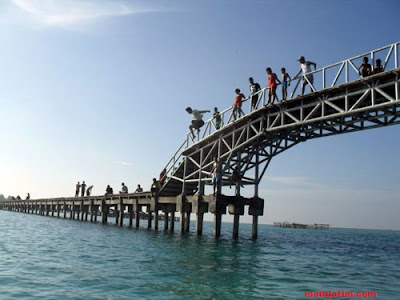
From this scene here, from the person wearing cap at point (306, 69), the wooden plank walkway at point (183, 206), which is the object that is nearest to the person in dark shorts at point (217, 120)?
the wooden plank walkway at point (183, 206)

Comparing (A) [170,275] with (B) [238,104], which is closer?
(A) [170,275]

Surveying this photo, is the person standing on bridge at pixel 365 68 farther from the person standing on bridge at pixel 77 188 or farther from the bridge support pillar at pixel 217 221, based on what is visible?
the person standing on bridge at pixel 77 188

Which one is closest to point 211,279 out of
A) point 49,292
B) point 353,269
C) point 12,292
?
point 49,292

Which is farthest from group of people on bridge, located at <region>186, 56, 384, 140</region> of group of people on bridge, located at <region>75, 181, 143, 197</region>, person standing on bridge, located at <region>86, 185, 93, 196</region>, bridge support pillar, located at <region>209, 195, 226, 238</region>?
person standing on bridge, located at <region>86, 185, 93, 196</region>

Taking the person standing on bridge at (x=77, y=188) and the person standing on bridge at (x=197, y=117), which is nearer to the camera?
the person standing on bridge at (x=197, y=117)

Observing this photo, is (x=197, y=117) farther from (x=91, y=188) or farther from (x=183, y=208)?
(x=91, y=188)

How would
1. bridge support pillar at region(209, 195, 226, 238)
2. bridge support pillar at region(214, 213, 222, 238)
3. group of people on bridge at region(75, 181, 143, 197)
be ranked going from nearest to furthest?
bridge support pillar at region(209, 195, 226, 238) → bridge support pillar at region(214, 213, 222, 238) → group of people on bridge at region(75, 181, 143, 197)

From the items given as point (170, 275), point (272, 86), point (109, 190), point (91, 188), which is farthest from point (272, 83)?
point (91, 188)

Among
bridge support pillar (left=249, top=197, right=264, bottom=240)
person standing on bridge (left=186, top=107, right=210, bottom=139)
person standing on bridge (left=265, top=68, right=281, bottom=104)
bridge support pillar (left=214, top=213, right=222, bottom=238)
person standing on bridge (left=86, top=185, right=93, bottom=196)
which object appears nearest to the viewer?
person standing on bridge (left=265, top=68, right=281, bottom=104)

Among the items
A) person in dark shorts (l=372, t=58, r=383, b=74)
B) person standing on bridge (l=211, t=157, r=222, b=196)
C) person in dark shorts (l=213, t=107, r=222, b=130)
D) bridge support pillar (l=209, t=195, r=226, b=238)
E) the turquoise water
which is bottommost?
the turquoise water

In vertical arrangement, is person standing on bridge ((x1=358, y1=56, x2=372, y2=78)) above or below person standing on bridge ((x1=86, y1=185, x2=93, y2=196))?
above

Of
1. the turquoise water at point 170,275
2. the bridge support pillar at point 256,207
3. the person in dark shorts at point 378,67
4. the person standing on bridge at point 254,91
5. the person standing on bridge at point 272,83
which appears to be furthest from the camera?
the bridge support pillar at point 256,207

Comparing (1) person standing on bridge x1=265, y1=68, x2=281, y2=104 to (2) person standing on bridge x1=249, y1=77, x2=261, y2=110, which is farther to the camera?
(2) person standing on bridge x1=249, y1=77, x2=261, y2=110

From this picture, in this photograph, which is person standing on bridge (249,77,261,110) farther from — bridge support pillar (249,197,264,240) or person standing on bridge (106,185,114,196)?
person standing on bridge (106,185,114,196)
